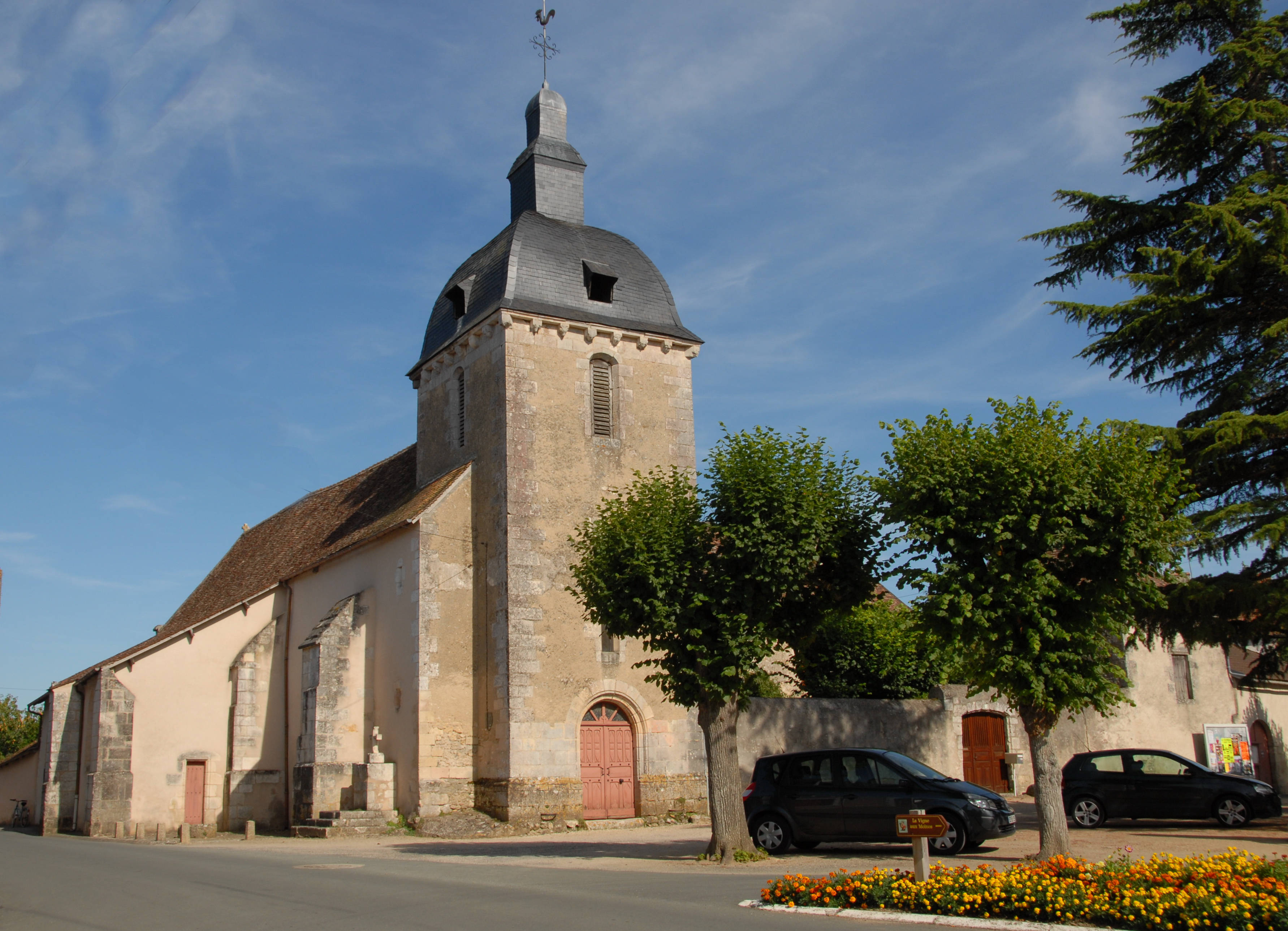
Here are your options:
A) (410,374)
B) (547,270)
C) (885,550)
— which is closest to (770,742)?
(885,550)

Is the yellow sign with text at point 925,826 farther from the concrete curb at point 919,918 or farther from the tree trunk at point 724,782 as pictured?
the tree trunk at point 724,782

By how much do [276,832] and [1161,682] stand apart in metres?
19.7

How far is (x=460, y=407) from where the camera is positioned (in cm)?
2252

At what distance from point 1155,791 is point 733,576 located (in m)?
7.16

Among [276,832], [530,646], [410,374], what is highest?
[410,374]

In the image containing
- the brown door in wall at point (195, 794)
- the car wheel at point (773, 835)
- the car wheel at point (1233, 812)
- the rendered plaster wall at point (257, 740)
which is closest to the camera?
the car wheel at point (773, 835)

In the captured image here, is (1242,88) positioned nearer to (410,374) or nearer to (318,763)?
(410,374)

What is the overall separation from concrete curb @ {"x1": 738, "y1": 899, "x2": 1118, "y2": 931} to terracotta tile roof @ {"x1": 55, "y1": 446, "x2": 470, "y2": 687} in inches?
523

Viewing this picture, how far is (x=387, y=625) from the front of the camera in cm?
2109

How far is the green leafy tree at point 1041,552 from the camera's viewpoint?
1155 centimetres

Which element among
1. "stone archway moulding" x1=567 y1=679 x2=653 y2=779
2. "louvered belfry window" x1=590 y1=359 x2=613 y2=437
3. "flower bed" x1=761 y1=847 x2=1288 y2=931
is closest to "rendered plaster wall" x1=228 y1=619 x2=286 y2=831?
"stone archway moulding" x1=567 y1=679 x2=653 y2=779

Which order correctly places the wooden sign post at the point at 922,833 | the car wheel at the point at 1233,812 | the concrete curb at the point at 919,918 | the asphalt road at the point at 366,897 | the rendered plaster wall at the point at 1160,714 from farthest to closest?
the rendered plaster wall at the point at 1160,714
the car wheel at the point at 1233,812
the wooden sign post at the point at 922,833
the asphalt road at the point at 366,897
the concrete curb at the point at 919,918

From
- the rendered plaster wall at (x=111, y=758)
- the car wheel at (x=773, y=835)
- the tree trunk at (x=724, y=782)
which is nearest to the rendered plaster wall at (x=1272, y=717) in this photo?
the car wheel at (x=773, y=835)

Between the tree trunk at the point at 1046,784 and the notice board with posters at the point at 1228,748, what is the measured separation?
1374 centimetres
